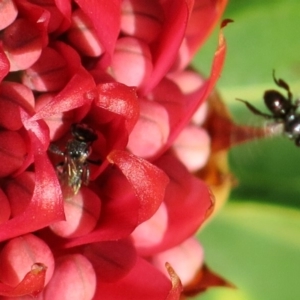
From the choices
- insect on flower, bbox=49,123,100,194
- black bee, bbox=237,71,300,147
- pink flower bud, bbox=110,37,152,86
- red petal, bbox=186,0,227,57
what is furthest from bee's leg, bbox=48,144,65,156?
black bee, bbox=237,71,300,147

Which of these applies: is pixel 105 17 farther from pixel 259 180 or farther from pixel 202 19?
pixel 259 180

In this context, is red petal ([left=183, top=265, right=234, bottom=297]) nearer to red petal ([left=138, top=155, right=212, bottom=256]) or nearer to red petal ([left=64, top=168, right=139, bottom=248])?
red petal ([left=138, top=155, right=212, bottom=256])

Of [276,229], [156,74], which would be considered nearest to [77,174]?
[156,74]

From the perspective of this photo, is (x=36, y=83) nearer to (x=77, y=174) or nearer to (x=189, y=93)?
(x=77, y=174)

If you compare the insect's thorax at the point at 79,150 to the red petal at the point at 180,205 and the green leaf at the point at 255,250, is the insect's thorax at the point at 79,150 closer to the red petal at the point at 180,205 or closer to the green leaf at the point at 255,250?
the red petal at the point at 180,205

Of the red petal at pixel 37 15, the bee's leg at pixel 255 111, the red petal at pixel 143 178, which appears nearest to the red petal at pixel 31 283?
the red petal at pixel 143 178

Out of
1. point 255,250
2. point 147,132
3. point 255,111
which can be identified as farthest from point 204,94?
point 255,250

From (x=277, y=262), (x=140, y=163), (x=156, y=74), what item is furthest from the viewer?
(x=277, y=262)
